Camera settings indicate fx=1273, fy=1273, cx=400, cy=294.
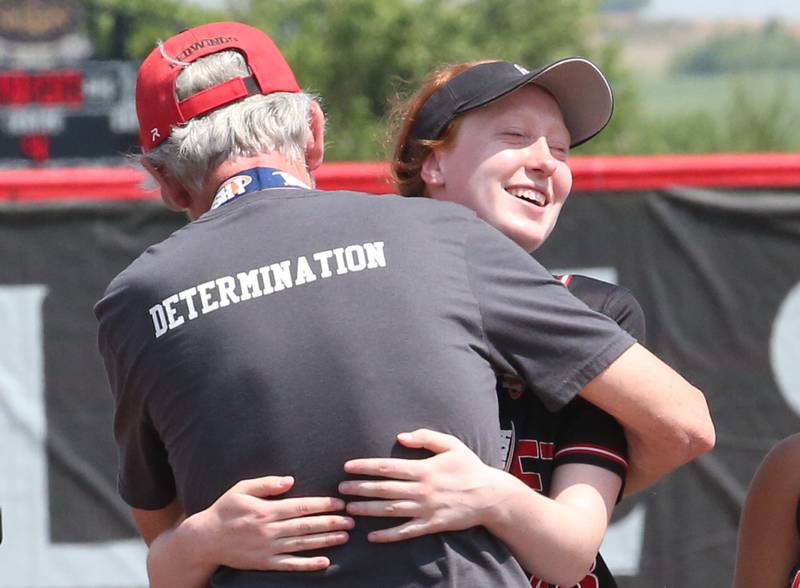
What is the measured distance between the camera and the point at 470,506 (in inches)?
70.4

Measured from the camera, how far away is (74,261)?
4.22 m

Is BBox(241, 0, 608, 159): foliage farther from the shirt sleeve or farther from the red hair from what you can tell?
the shirt sleeve

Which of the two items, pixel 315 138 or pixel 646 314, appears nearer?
pixel 315 138

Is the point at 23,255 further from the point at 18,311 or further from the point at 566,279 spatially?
the point at 566,279

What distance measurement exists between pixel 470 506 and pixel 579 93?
2.60 ft

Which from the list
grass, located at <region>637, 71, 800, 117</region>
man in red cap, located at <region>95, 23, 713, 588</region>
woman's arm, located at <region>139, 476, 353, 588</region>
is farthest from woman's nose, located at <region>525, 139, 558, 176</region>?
grass, located at <region>637, 71, 800, 117</region>

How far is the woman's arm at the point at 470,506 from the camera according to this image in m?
1.77

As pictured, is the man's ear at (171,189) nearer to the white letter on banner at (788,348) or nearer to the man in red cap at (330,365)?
the man in red cap at (330,365)

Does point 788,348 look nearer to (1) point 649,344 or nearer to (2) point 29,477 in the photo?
(1) point 649,344

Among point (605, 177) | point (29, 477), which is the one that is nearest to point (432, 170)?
point (605, 177)

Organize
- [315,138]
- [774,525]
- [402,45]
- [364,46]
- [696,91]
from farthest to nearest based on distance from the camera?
[696,91]
[364,46]
[402,45]
[774,525]
[315,138]

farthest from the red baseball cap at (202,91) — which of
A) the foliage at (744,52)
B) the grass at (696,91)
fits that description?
the foliage at (744,52)

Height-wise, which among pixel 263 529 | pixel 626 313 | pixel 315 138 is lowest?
pixel 263 529

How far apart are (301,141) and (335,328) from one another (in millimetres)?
384
